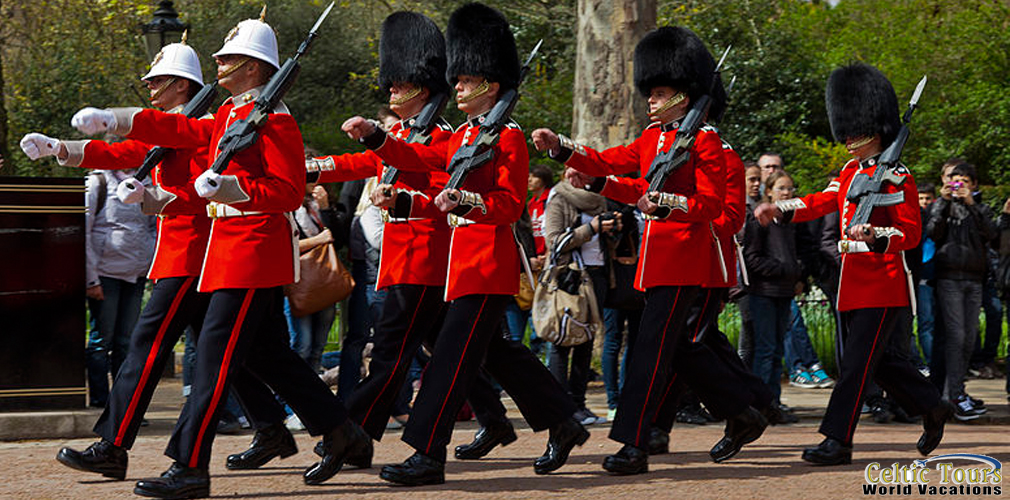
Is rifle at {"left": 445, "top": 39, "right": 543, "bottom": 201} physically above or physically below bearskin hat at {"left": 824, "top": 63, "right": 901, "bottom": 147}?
below

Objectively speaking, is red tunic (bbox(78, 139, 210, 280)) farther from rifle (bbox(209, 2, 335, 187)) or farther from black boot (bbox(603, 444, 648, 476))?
black boot (bbox(603, 444, 648, 476))

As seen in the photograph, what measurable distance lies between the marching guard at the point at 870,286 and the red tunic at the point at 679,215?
0.75m

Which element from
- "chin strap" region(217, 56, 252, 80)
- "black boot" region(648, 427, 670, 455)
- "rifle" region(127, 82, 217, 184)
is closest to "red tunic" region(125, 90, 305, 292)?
"chin strap" region(217, 56, 252, 80)

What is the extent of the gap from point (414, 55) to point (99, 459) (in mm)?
2492

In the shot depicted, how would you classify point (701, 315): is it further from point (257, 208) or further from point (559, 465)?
point (257, 208)

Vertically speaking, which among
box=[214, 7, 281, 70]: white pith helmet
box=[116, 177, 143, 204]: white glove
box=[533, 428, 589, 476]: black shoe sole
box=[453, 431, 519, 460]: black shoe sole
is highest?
box=[214, 7, 281, 70]: white pith helmet

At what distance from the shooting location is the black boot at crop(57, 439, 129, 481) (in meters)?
6.11

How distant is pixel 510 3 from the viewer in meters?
21.6

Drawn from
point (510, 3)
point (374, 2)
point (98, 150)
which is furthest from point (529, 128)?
point (98, 150)

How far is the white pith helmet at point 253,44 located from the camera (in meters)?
6.23

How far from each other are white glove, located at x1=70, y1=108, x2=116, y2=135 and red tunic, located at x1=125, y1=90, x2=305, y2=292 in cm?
29

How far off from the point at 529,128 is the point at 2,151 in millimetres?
9262

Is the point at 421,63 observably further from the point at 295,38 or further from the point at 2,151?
the point at 295,38
